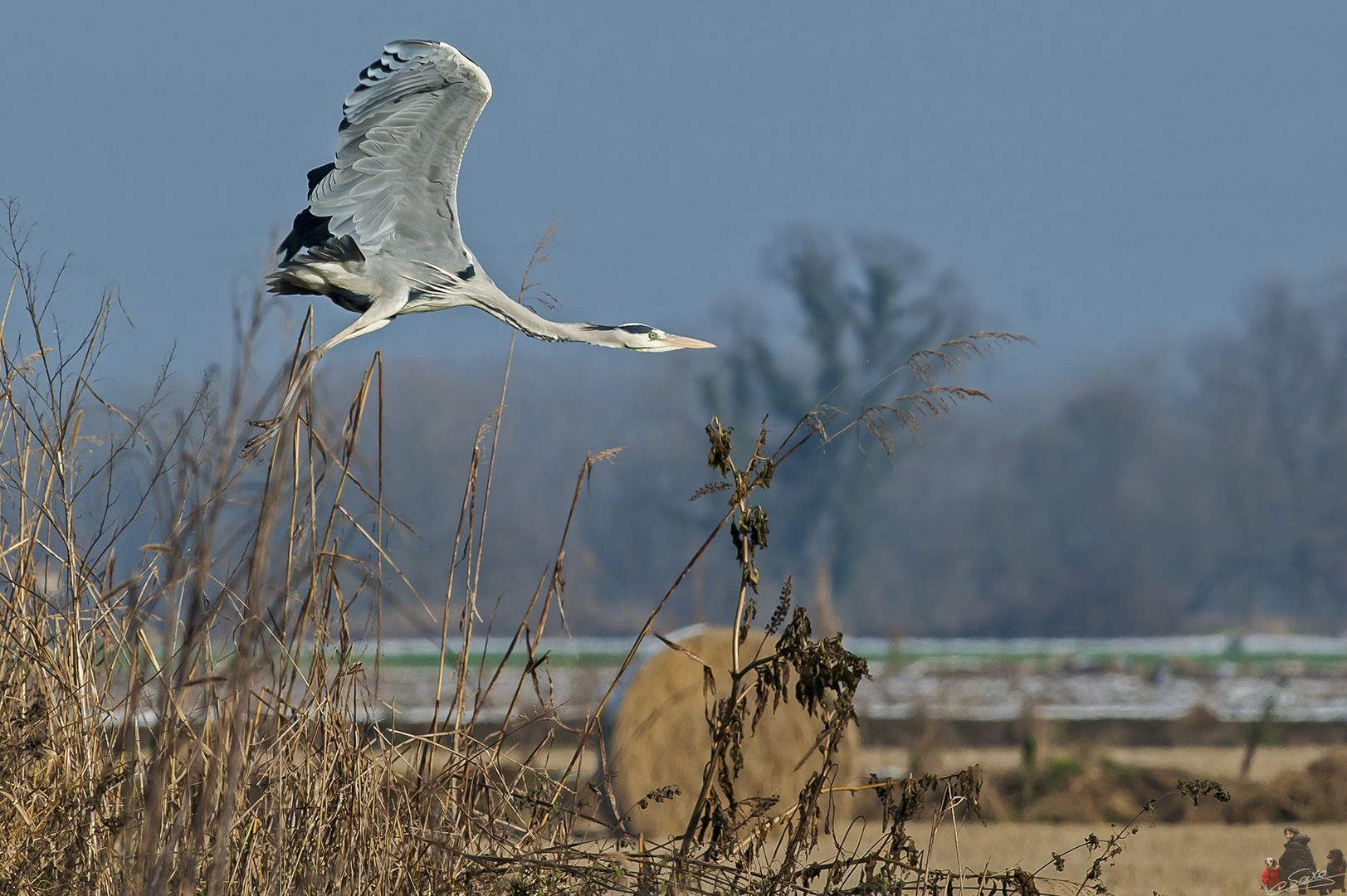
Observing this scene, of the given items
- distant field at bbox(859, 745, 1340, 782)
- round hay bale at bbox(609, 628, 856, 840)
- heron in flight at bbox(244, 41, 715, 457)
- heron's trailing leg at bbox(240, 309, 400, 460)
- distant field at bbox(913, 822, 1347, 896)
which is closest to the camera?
heron's trailing leg at bbox(240, 309, 400, 460)

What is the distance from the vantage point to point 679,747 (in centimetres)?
730

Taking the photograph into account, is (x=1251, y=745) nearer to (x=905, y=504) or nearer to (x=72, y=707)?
(x=72, y=707)

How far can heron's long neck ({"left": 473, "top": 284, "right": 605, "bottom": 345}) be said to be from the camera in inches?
98.8

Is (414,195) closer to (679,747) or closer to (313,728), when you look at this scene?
(313,728)

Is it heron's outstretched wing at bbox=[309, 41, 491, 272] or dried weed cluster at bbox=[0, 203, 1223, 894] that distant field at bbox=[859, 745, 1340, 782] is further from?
heron's outstretched wing at bbox=[309, 41, 491, 272]

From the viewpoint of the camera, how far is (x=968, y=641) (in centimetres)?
3125

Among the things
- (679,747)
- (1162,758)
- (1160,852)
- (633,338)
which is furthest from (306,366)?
(1162,758)

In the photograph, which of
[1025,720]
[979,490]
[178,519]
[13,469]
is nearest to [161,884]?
[178,519]

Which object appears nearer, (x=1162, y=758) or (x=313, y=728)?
(x=313, y=728)

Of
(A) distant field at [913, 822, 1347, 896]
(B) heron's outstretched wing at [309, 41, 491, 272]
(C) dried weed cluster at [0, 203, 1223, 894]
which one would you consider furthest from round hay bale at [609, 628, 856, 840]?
(B) heron's outstretched wing at [309, 41, 491, 272]

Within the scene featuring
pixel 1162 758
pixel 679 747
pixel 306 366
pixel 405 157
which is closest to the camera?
pixel 306 366

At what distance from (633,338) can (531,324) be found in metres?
0.20

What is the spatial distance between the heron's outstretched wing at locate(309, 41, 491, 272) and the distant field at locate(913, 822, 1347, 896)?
301cm

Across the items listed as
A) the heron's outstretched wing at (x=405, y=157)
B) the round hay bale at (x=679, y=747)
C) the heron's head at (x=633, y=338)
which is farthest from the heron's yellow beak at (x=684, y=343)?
the round hay bale at (x=679, y=747)
